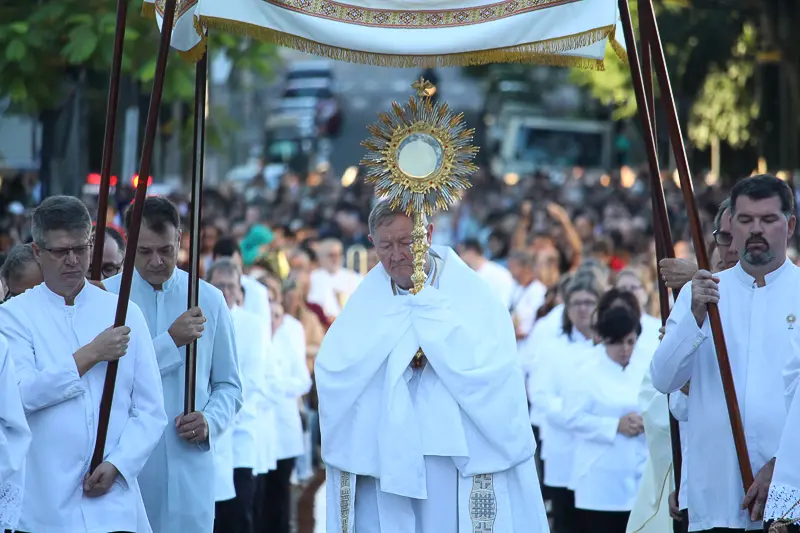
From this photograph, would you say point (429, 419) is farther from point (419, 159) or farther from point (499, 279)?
point (499, 279)

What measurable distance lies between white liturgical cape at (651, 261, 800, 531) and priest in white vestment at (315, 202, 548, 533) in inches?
28.0

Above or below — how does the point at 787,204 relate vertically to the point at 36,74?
below

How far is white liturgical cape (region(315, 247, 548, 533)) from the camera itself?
275 inches

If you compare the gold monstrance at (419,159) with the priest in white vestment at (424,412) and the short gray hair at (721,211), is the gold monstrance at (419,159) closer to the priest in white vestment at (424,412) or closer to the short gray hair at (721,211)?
the priest in white vestment at (424,412)

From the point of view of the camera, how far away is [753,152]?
1344 inches

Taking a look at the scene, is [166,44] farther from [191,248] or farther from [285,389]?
[285,389]

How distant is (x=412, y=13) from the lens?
721cm

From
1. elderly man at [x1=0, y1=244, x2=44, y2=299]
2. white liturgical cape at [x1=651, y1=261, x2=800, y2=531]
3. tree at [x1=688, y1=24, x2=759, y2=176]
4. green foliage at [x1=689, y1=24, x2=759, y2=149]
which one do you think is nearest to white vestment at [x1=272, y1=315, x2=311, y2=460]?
elderly man at [x1=0, y1=244, x2=44, y2=299]

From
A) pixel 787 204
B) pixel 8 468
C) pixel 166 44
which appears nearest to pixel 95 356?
pixel 8 468

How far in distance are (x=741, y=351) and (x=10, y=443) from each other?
295 centimetres

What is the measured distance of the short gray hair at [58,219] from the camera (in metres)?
6.62

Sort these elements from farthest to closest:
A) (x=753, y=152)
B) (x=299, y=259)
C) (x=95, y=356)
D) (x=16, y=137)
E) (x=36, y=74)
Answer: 1. (x=753, y=152)
2. (x=16, y=137)
3. (x=299, y=259)
4. (x=36, y=74)
5. (x=95, y=356)

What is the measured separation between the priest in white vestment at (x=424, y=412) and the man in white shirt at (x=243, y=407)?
221cm

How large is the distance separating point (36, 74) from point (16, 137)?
20.6ft
